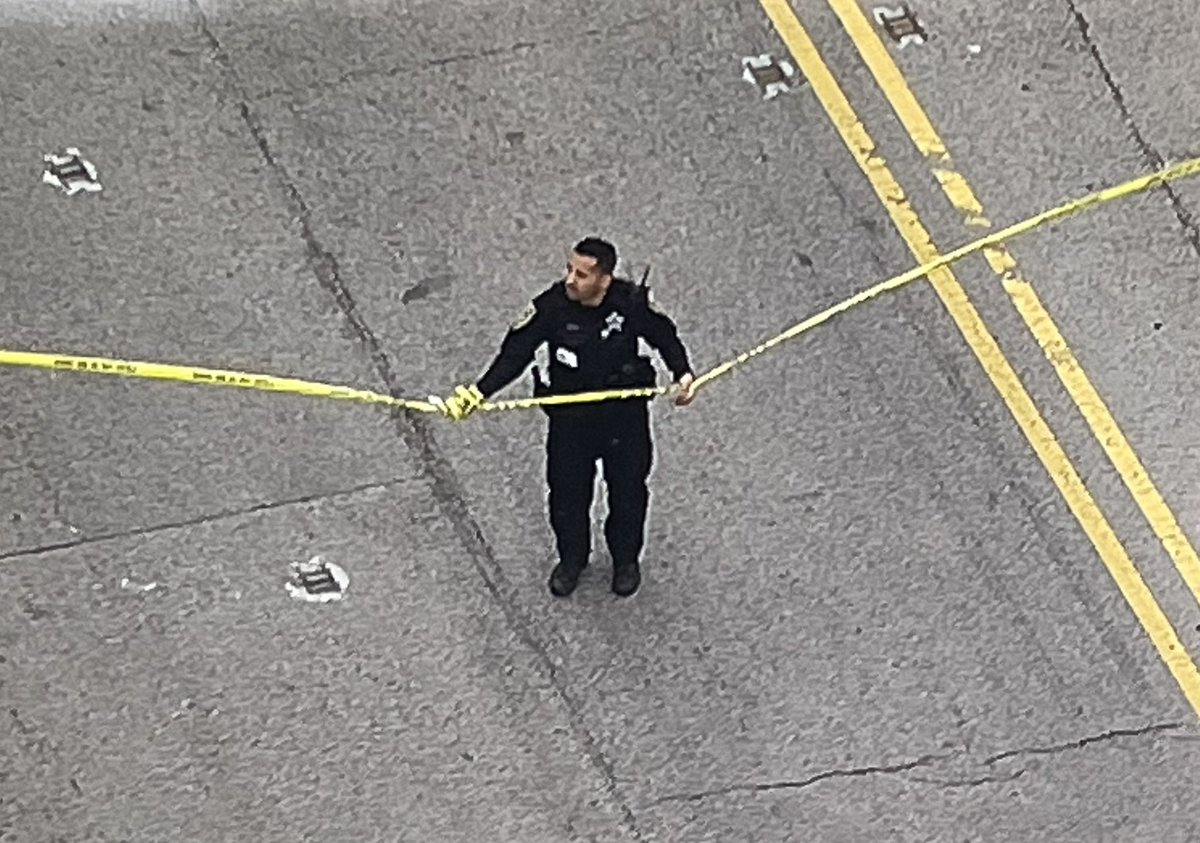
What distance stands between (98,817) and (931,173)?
4.55 m

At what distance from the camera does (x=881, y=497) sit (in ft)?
32.9

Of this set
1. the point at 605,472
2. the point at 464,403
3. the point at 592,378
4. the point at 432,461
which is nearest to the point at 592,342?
the point at 592,378

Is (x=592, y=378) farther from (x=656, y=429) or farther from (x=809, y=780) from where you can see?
(x=809, y=780)

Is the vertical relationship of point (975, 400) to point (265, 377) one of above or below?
below

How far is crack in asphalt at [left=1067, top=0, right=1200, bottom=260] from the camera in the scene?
36.5 ft

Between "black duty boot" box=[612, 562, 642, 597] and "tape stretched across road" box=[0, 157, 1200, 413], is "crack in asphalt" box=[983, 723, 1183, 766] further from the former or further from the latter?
"tape stretched across road" box=[0, 157, 1200, 413]

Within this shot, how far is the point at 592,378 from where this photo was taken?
8.86 m

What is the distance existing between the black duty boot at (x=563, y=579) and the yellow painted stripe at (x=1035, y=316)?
7.15 feet

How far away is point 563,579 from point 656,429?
2.87ft

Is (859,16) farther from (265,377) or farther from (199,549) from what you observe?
(199,549)

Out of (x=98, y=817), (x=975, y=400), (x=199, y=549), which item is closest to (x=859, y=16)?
(x=975, y=400)

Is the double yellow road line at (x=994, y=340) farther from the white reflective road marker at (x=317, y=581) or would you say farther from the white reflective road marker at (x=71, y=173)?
the white reflective road marker at (x=71, y=173)

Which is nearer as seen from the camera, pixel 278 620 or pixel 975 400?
pixel 278 620

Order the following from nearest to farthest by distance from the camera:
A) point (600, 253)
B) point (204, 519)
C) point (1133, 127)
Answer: point (600, 253)
point (204, 519)
point (1133, 127)
